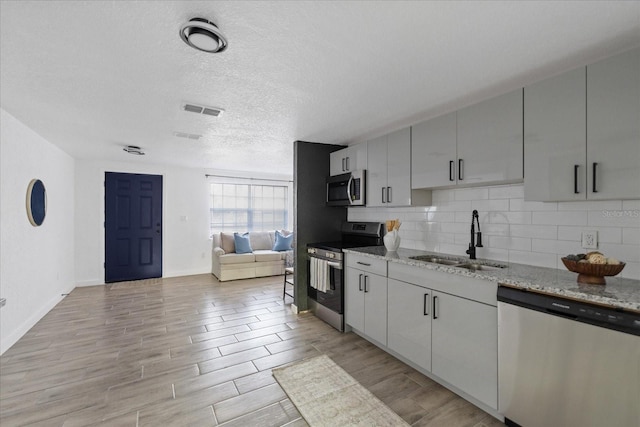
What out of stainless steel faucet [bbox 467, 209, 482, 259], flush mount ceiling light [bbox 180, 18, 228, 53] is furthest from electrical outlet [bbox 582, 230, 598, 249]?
flush mount ceiling light [bbox 180, 18, 228, 53]

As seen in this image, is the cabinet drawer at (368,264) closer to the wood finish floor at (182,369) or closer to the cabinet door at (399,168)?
the cabinet door at (399,168)

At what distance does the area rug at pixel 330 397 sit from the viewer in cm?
188

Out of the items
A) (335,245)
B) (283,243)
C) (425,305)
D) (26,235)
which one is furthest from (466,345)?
(283,243)

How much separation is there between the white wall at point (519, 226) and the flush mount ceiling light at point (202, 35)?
2401 millimetres

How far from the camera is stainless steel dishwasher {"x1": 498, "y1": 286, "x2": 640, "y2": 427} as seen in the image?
4.45 feet

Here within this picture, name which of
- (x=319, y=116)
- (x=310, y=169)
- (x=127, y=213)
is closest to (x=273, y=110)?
(x=319, y=116)

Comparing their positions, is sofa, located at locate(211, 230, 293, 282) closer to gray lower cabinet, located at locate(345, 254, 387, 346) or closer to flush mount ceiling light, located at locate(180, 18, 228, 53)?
gray lower cabinet, located at locate(345, 254, 387, 346)

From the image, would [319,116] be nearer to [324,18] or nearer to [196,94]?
[196,94]

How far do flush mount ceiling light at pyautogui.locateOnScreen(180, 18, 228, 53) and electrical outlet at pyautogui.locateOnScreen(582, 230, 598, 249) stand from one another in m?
2.65

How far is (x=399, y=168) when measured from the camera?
3039mm

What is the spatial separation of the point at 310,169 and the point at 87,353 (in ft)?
10.3

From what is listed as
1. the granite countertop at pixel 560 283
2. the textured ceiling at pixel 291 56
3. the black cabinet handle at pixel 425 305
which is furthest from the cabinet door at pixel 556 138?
the black cabinet handle at pixel 425 305

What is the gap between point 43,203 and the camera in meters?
3.76

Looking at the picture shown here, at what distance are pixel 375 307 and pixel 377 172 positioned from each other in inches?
59.0
